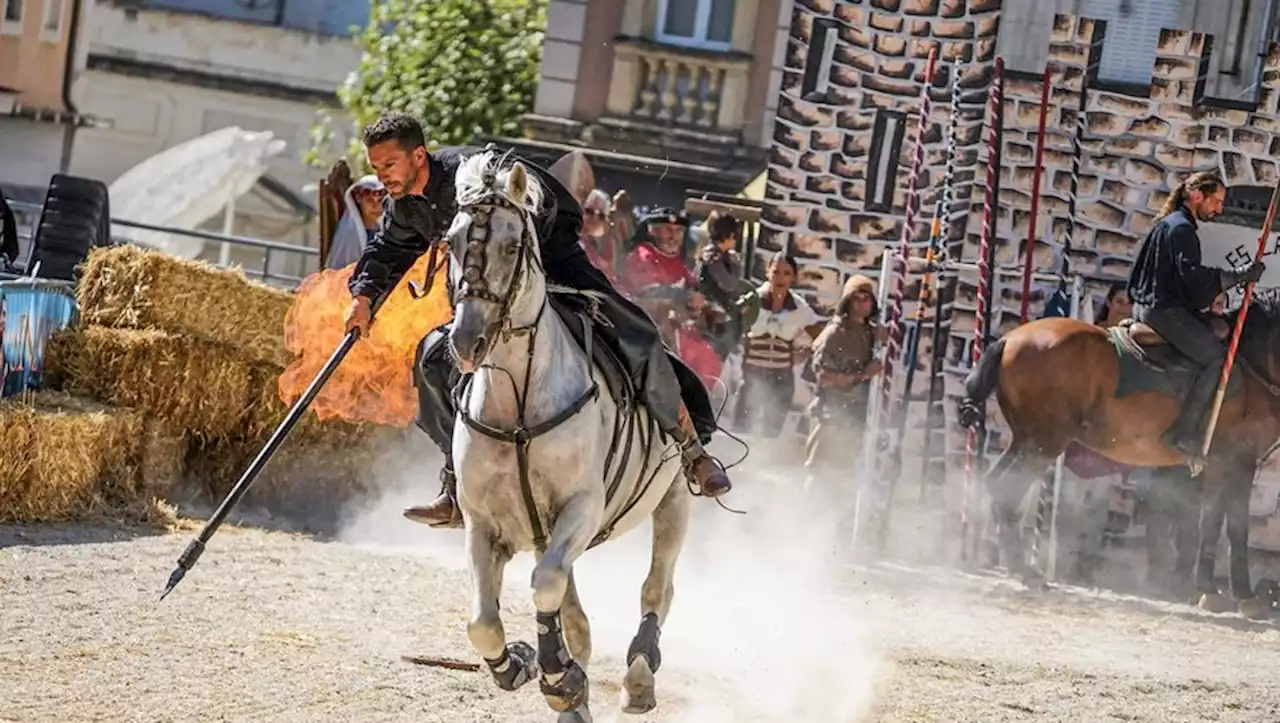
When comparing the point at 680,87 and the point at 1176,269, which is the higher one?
the point at 680,87

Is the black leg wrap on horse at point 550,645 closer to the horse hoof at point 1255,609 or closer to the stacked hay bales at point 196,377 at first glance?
the stacked hay bales at point 196,377

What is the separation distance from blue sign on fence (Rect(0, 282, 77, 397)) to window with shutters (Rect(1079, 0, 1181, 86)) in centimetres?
845

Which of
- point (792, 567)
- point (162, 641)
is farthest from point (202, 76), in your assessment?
point (162, 641)

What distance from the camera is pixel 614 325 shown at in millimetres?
8562

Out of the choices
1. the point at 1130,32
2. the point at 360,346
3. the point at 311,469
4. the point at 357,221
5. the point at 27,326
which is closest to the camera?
the point at 27,326

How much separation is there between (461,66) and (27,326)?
497 inches

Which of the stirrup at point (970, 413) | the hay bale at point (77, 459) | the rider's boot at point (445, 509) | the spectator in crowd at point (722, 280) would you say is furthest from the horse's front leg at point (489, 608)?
the stirrup at point (970, 413)

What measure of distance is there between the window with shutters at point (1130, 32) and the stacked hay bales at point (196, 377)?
6885 millimetres

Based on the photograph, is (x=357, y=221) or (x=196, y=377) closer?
(x=196, y=377)

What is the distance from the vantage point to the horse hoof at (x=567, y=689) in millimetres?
7961

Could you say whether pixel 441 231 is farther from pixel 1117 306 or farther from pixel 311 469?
pixel 1117 306

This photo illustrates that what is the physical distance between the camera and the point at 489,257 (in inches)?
291

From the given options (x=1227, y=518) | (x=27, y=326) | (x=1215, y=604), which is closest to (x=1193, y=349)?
(x=1227, y=518)

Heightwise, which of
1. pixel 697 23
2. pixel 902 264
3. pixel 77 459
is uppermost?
pixel 697 23
